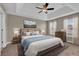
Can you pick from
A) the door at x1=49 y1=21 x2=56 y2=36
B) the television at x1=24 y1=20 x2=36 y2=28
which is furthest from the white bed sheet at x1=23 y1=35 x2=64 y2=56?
the television at x1=24 y1=20 x2=36 y2=28

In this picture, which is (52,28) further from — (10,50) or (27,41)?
(10,50)

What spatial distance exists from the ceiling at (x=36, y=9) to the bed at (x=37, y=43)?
0.33 meters

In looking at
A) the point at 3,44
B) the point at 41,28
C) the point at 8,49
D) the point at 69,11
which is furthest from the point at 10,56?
the point at 69,11

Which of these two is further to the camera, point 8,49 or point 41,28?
point 41,28

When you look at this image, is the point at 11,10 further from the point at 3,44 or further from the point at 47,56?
the point at 47,56

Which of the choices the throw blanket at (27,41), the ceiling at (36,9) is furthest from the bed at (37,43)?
the ceiling at (36,9)

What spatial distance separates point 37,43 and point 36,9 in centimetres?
62

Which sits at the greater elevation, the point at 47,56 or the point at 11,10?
the point at 11,10

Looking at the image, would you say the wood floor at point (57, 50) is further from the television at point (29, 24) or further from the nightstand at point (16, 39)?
the television at point (29, 24)

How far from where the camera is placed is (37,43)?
1685 mm

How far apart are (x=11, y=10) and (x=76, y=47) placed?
4.47 feet

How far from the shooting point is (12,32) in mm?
1776

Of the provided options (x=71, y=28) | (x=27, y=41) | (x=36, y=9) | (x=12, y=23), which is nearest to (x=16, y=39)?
(x=27, y=41)

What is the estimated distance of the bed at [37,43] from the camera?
5.47 ft
